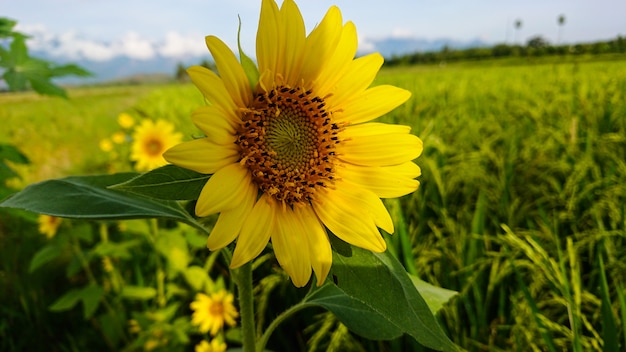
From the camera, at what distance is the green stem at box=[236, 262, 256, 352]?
2.30 ft

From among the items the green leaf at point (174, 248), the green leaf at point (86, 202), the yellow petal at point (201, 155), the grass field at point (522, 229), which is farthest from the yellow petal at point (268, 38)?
the green leaf at point (174, 248)

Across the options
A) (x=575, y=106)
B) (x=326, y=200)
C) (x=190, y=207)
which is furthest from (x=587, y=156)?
(x=190, y=207)

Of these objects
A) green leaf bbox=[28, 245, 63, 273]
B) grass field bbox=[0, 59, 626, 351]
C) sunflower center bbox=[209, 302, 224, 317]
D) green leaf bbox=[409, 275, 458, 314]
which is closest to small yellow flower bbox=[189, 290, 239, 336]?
sunflower center bbox=[209, 302, 224, 317]

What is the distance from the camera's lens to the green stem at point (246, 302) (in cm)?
70

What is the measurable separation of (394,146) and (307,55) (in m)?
0.16

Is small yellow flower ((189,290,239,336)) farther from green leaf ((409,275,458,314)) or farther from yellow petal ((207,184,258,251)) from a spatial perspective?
yellow petal ((207,184,258,251))

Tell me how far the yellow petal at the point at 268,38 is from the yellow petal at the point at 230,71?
0.09ft

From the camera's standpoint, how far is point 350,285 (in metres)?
0.55

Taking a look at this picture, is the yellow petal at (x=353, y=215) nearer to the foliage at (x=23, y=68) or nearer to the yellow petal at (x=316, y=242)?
the yellow petal at (x=316, y=242)

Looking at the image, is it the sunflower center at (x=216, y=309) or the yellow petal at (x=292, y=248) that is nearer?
the yellow petal at (x=292, y=248)

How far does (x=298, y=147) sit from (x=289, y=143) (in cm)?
2

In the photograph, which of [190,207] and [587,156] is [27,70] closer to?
[190,207]

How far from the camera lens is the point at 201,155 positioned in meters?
0.51

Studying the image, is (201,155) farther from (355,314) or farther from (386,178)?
(355,314)
